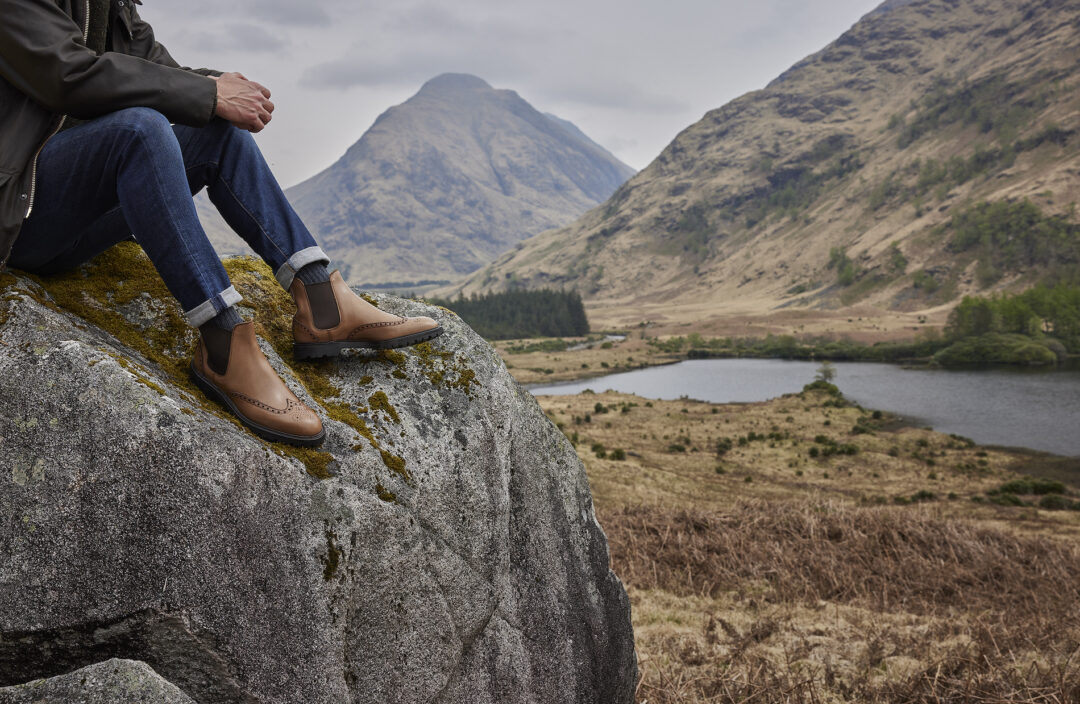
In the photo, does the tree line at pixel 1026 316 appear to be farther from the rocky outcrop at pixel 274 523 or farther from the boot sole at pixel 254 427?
the boot sole at pixel 254 427

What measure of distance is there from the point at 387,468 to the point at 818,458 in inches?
1631

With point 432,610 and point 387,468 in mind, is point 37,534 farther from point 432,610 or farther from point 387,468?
point 432,610

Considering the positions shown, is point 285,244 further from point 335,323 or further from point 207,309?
point 207,309

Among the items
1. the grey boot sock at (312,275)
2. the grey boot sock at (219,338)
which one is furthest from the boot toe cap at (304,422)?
the grey boot sock at (312,275)

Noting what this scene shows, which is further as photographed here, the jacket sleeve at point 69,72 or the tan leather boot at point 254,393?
the tan leather boot at point 254,393

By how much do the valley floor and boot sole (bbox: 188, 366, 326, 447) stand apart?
5.58 m

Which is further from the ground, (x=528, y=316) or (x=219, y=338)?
(x=528, y=316)

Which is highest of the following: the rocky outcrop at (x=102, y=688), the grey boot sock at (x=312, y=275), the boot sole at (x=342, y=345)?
the grey boot sock at (x=312, y=275)

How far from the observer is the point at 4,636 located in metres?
2.41

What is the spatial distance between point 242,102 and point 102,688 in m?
2.89

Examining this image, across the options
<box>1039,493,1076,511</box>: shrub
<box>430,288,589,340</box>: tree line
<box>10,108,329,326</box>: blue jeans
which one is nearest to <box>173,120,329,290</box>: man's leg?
→ <box>10,108,329,326</box>: blue jeans

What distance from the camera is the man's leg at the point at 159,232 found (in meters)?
3.12

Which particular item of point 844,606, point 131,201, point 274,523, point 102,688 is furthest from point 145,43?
point 844,606

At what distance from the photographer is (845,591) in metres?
13.1
